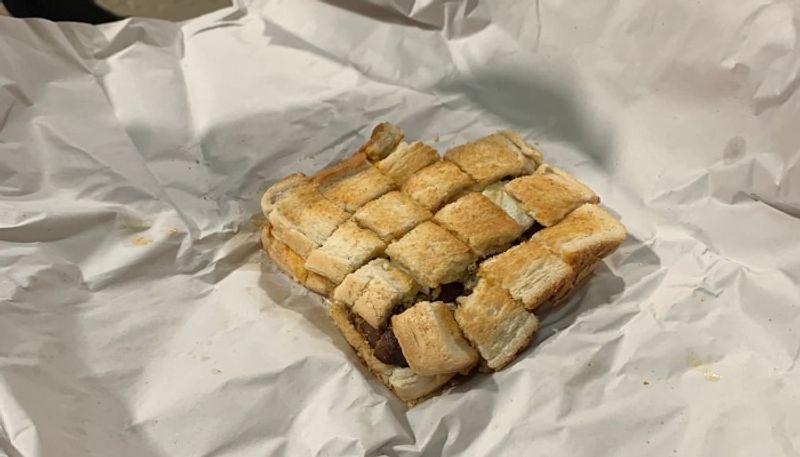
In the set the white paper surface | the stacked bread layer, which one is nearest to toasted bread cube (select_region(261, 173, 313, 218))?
the stacked bread layer

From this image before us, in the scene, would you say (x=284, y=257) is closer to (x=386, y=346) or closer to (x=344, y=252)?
(x=344, y=252)

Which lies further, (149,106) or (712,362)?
(149,106)

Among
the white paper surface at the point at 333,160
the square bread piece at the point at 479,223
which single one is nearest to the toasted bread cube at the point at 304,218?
the white paper surface at the point at 333,160

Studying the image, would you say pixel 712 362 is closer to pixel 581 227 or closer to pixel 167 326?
pixel 581 227

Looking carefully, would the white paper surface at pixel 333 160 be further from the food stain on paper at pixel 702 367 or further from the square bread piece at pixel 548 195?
the square bread piece at pixel 548 195

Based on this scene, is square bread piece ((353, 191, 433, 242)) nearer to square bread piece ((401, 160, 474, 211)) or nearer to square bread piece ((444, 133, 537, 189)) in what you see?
square bread piece ((401, 160, 474, 211))

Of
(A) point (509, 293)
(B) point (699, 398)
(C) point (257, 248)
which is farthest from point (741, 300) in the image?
(C) point (257, 248)
